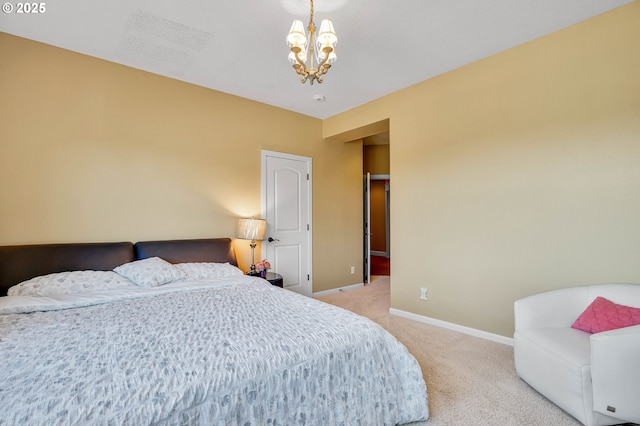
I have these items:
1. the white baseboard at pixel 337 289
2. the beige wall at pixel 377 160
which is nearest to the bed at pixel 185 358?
the white baseboard at pixel 337 289

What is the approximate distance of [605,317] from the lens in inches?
74.4

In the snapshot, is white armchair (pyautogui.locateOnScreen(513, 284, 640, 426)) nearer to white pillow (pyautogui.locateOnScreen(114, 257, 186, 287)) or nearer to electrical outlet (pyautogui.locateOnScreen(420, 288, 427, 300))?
electrical outlet (pyautogui.locateOnScreen(420, 288, 427, 300))

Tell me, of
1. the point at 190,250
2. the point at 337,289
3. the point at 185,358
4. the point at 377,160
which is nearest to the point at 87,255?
the point at 190,250

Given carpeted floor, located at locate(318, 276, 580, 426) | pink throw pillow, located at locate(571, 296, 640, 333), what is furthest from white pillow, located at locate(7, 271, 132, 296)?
pink throw pillow, located at locate(571, 296, 640, 333)

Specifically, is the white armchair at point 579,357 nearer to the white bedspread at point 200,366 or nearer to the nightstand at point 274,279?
the white bedspread at point 200,366

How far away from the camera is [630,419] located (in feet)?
4.95

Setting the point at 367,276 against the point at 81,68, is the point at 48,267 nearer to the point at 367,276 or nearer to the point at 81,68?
the point at 81,68

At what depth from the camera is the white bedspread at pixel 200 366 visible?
0.98m

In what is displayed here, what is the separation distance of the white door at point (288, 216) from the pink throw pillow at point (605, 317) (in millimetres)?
3089

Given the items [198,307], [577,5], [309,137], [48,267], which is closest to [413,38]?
[577,5]

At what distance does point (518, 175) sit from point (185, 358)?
3.02m

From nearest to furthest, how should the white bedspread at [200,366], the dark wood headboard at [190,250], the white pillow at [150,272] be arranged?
the white bedspread at [200,366] < the white pillow at [150,272] < the dark wood headboard at [190,250]

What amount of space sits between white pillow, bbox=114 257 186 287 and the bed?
0.23 feet

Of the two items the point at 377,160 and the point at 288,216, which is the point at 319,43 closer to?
the point at 288,216
